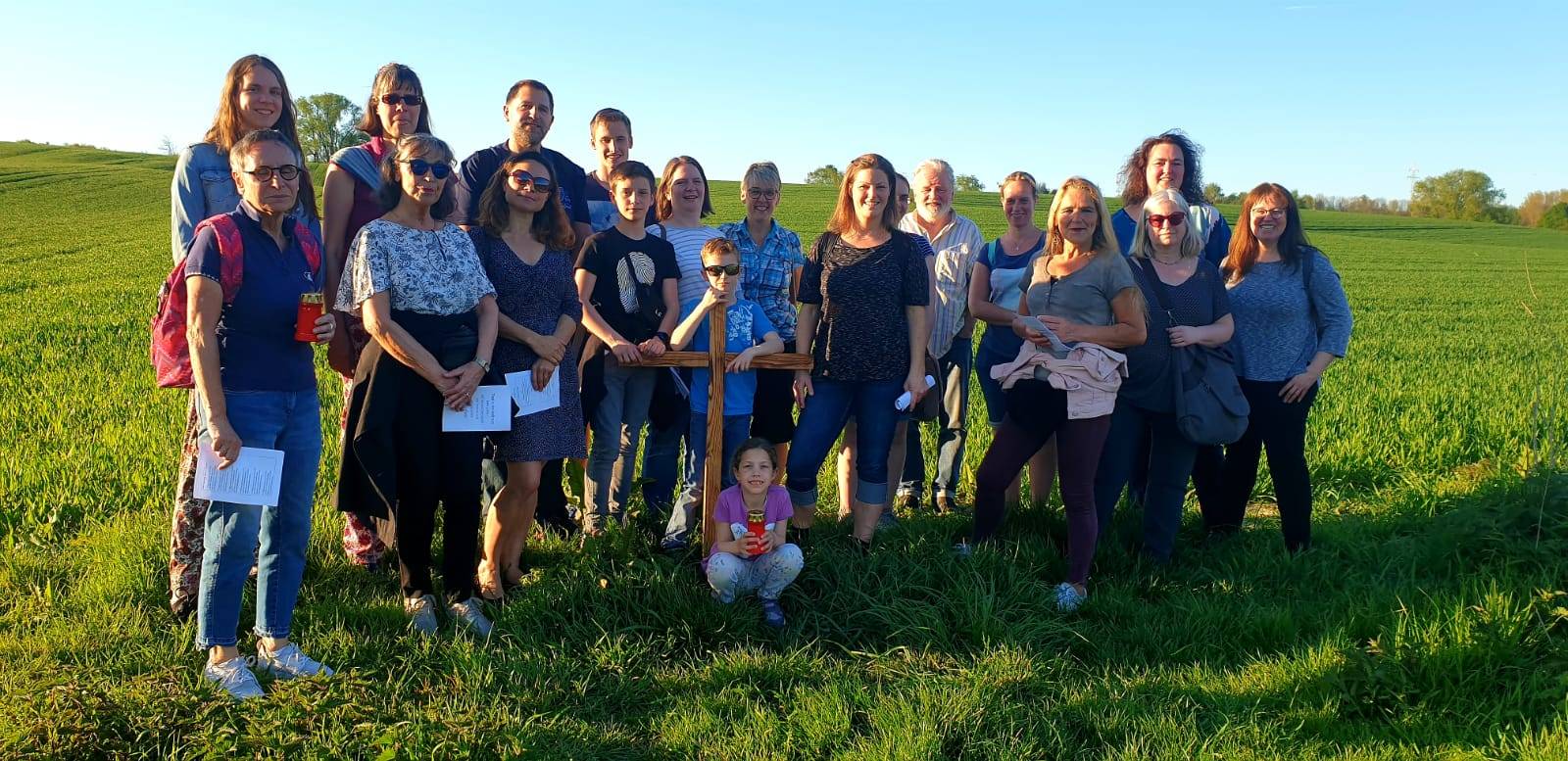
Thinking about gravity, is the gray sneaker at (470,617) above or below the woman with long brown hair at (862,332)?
below

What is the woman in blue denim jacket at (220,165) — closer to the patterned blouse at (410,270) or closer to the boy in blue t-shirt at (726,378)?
the patterned blouse at (410,270)

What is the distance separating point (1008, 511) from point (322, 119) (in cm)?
8202

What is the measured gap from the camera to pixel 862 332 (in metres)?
4.94

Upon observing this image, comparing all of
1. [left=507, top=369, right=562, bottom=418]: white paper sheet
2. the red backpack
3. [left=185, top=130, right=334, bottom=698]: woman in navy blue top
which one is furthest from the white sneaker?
the red backpack

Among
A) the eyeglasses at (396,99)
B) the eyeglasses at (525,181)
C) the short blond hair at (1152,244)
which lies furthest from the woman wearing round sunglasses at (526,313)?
the short blond hair at (1152,244)

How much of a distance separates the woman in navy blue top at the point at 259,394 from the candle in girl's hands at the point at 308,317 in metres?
0.03

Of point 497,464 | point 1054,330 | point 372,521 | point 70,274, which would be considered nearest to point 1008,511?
point 1054,330

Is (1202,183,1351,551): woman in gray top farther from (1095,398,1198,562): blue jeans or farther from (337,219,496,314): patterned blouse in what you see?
(337,219,496,314): patterned blouse

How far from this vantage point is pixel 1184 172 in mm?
5664

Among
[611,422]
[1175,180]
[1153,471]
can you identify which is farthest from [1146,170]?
[611,422]

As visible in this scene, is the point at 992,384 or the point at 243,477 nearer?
the point at 243,477

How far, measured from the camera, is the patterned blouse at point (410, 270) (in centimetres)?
396

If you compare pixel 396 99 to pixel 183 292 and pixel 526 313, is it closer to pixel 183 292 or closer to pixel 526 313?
pixel 526 313

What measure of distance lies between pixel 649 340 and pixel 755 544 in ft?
4.06
